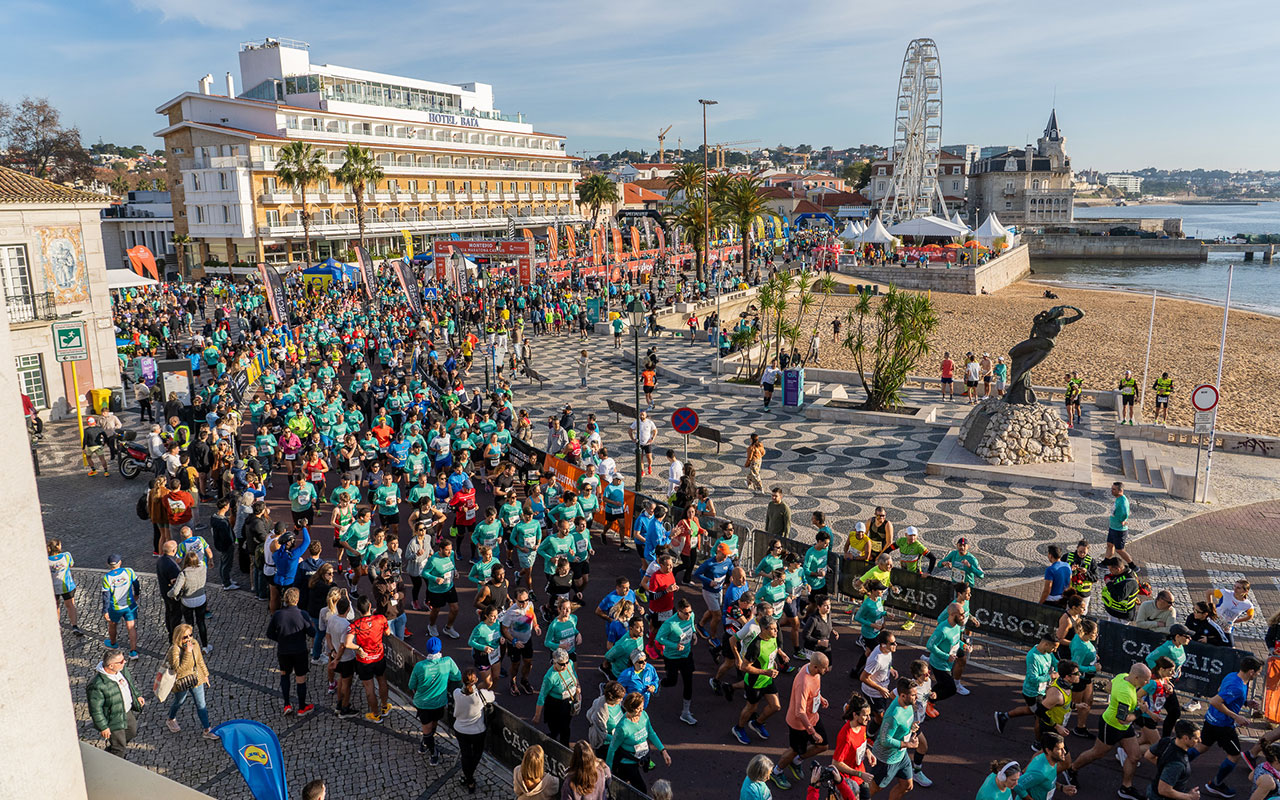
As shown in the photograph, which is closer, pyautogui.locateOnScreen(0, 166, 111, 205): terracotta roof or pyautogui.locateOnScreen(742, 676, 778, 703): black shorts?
pyautogui.locateOnScreen(742, 676, 778, 703): black shorts

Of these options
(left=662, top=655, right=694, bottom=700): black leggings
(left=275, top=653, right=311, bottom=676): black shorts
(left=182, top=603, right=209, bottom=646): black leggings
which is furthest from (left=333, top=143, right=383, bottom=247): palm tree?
(left=662, top=655, right=694, bottom=700): black leggings

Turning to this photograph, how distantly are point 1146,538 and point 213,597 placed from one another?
51.7 ft

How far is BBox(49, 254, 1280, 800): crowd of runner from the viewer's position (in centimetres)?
774

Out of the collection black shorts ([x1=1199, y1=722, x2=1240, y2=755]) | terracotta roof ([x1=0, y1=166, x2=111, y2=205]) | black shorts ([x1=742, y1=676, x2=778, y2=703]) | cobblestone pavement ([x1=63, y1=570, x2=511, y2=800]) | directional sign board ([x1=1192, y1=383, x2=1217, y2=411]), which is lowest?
cobblestone pavement ([x1=63, y1=570, x2=511, y2=800])

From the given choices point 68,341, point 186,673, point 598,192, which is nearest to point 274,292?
point 68,341

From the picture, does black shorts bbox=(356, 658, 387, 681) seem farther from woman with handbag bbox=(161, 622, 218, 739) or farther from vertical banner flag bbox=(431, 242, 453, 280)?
vertical banner flag bbox=(431, 242, 453, 280)

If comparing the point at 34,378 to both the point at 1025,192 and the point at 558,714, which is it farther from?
the point at 1025,192

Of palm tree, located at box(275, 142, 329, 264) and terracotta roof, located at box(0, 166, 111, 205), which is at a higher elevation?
palm tree, located at box(275, 142, 329, 264)

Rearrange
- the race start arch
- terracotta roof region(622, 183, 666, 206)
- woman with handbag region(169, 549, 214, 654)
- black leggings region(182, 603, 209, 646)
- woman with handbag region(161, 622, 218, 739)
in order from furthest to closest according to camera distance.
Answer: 1. terracotta roof region(622, 183, 666, 206)
2. the race start arch
3. black leggings region(182, 603, 209, 646)
4. woman with handbag region(169, 549, 214, 654)
5. woman with handbag region(161, 622, 218, 739)

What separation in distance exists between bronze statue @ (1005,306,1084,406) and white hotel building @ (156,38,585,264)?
184 ft

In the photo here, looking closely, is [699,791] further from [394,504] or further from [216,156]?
[216,156]

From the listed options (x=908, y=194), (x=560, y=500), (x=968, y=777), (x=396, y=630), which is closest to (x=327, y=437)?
(x=560, y=500)

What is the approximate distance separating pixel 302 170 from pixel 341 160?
840 centimetres

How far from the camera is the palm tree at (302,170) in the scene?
59.3 m
